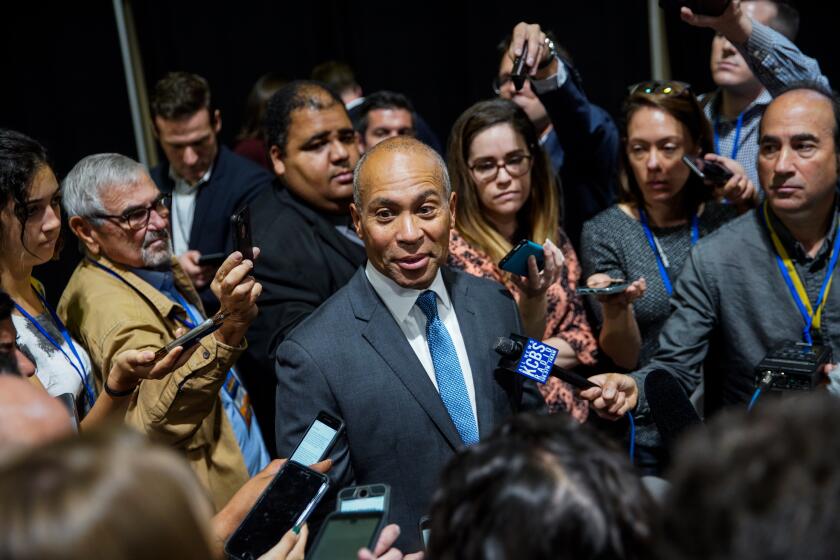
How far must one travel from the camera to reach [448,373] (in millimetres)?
2068

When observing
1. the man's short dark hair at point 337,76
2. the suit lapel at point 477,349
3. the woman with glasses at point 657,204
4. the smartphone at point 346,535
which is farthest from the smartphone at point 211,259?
the man's short dark hair at point 337,76

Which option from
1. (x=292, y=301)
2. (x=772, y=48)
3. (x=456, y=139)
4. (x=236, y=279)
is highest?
(x=772, y=48)

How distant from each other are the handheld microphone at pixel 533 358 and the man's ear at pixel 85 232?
127 cm

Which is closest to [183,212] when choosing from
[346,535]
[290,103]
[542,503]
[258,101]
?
[258,101]

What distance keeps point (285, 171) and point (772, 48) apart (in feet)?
5.42

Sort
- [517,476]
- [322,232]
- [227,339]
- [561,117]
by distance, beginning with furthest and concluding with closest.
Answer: [561,117], [322,232], [227,339], [517,476]

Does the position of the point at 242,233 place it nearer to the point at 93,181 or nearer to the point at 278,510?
the point at 93,181

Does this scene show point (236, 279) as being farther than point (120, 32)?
No

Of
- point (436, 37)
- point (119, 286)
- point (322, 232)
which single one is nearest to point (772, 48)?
point (322, 232)

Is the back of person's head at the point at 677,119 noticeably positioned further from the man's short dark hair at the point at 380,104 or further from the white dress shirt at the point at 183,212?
the white dress shirt at the point at 183,212

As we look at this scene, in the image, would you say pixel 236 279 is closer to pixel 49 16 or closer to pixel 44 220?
pixel 44 220

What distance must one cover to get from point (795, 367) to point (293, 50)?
4.13 m

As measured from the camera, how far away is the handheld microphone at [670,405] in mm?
1849

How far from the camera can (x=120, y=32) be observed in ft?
16.9
